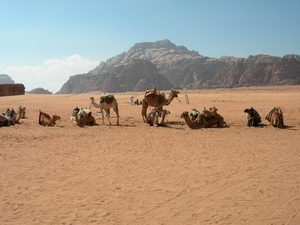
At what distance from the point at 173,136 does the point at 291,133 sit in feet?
17.8

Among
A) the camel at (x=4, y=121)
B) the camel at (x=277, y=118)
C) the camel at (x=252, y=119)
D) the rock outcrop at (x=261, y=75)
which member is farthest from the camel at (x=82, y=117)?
the rock outcrop at (x=261, y=75)

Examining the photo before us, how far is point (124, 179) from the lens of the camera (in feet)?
21.4

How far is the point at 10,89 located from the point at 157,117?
50.7 metres

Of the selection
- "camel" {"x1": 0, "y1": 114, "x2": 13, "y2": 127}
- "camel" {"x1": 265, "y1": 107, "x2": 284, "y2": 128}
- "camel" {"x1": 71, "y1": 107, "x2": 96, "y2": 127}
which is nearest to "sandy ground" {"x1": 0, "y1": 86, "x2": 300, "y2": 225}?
"camel" {"x1": 265, "y1": 107, "x2": 284, "y2": 128}

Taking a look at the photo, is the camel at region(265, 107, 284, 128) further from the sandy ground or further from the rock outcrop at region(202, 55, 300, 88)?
the rock outcrop at region(202, 55, 300, 88)

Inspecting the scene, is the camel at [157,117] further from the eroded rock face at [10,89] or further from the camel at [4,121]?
the eroded rock face at [10,89]

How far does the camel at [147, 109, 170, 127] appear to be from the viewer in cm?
1477

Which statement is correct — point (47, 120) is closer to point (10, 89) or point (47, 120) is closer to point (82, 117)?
point (82, 117)

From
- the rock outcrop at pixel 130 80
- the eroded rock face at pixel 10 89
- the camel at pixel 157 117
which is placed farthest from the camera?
the rock outcrop at pixel 130 80

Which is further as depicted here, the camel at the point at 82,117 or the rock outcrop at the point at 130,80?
the rock outcrop at the point at 130,80

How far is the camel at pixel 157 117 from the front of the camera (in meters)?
14.8

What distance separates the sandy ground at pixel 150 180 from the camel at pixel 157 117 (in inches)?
131

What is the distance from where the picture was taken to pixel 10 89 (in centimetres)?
5597

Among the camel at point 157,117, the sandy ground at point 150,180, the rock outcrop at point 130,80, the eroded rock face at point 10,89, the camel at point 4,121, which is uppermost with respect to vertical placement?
the rock outcrop at point 130,80
